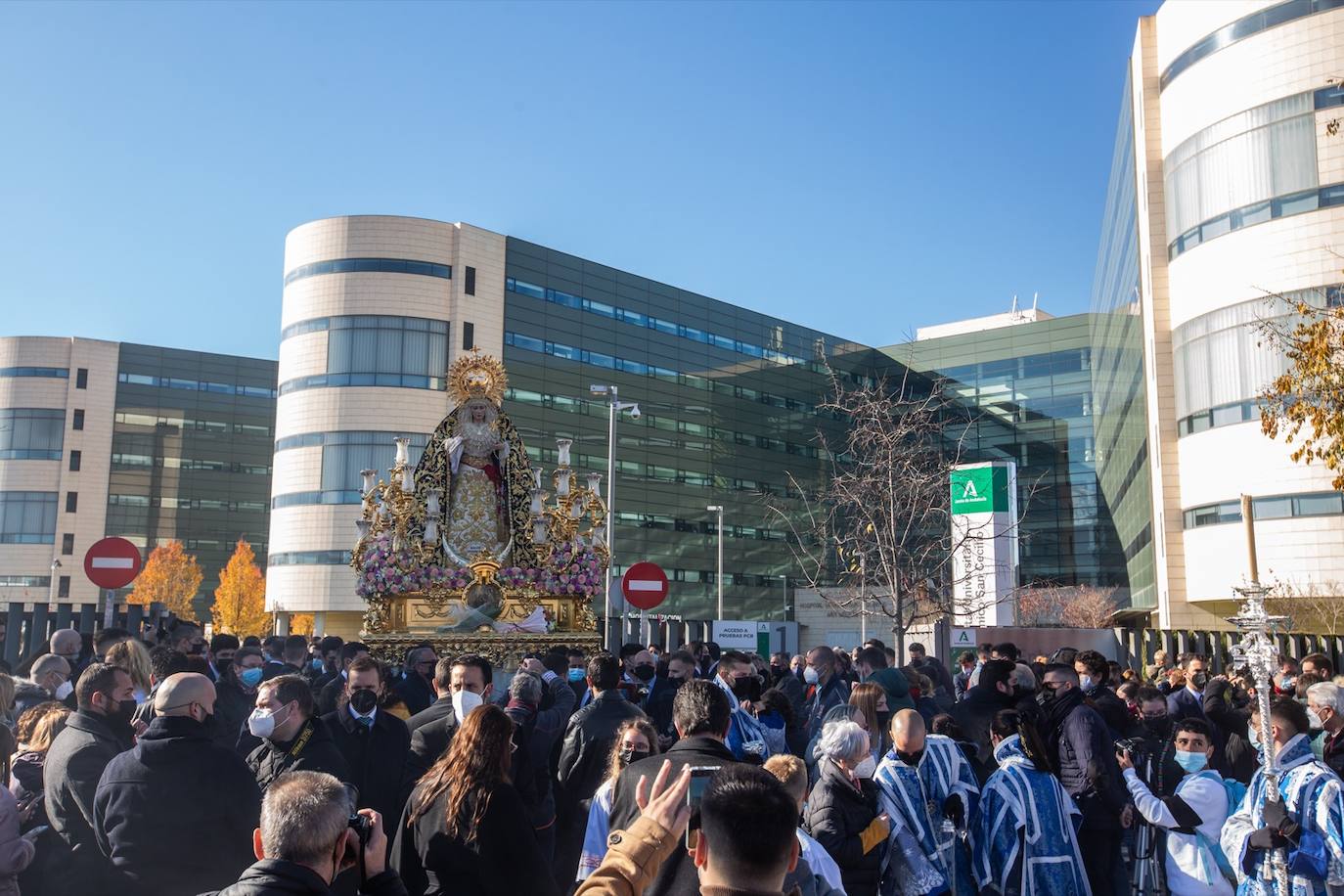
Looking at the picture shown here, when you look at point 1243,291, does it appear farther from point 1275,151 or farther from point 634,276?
point 634,276

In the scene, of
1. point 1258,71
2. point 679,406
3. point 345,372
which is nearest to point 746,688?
point 1258,71

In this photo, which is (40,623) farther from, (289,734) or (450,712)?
(289,734)

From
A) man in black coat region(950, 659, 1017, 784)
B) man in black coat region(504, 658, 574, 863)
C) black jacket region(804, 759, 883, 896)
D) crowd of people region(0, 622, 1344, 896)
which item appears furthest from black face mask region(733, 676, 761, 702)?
black jacket region(804, 759, 883, 896)

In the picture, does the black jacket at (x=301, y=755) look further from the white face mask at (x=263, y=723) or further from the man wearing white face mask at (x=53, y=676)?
the man wearing white face mask at (x=53, y=676)

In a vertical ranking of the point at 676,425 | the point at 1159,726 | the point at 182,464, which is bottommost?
the point at 1159,726

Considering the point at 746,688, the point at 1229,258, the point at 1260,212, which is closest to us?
the point at 746,688

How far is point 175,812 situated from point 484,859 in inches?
61.5

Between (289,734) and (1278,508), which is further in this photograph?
(1278,508)

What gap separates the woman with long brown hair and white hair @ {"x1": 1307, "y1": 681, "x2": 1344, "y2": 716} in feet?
16.4

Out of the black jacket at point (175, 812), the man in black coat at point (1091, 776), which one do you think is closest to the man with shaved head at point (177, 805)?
the black jacket at point (175, 812)

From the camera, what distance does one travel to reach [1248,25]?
32.3 m

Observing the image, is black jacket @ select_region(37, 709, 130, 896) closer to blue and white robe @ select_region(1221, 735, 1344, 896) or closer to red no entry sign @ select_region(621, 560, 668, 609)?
blue and white robe @ select_region(1221, 735, 1344, 896)

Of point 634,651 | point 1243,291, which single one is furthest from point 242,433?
point 634,651

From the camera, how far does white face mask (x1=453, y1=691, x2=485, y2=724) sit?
23.4ft
